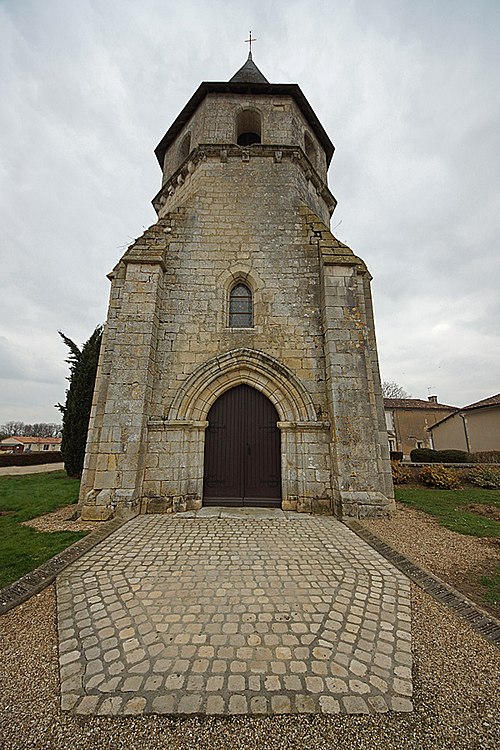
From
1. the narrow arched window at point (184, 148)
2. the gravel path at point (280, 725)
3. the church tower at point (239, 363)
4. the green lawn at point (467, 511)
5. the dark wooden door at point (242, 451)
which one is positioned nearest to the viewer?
the gravel path at point (280, 725)

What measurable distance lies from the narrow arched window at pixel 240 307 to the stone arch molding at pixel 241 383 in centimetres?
85

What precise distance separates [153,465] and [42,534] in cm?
201

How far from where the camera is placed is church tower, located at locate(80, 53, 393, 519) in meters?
6.07

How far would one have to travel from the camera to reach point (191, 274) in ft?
24.5

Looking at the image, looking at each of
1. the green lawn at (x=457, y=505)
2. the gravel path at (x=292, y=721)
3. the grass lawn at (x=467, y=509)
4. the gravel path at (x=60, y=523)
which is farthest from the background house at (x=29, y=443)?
the gravel path at (x=292, y=721)

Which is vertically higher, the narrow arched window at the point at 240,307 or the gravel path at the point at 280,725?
the narrow arched window at the point at 240,307

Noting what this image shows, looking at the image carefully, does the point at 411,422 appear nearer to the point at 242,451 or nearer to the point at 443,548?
the point at 242,451

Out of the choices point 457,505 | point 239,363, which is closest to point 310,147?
point 239,363

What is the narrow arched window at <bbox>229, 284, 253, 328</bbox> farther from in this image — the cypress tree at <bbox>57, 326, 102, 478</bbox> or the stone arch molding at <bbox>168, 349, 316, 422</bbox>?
the cypress tree at <bbox>57, 326, 102, 478</bbox>

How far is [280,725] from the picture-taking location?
68.9 inches

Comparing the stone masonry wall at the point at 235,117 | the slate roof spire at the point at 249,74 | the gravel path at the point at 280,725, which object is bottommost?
the gravel path at the point at 280,725

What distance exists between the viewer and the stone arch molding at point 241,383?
21.7ft

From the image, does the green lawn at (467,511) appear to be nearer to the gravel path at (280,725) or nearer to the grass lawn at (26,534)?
the gravel path at (280,725)

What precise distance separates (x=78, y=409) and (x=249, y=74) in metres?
13.0
